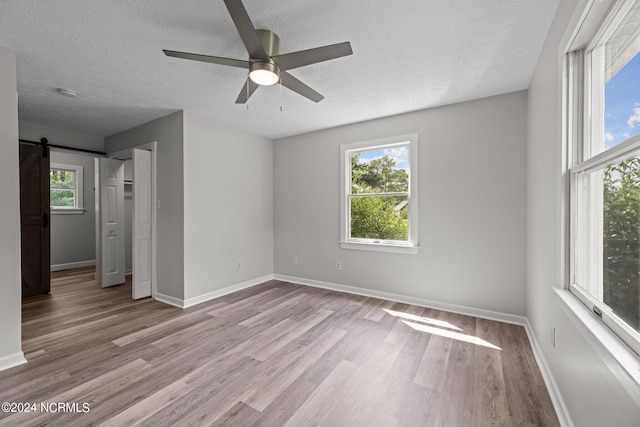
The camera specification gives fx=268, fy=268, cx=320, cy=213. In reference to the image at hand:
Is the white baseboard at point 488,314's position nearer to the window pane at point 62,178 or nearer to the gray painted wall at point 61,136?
the gray painted wall at point 61,136

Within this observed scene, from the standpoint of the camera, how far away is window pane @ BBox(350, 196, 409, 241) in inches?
142

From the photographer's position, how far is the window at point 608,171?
1038mm

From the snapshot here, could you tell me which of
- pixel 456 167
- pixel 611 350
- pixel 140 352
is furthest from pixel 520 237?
pixel 140 352

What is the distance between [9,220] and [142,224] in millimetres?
1579

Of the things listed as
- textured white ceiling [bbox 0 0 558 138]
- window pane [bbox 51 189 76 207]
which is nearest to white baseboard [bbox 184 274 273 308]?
textured white ceiling [bbox 0 0 558 138]

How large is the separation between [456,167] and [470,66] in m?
1.14

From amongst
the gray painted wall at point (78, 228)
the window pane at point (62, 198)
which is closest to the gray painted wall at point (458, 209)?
the gray painted wall at point (78, 228)

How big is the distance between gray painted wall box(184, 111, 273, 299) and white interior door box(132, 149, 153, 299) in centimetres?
75

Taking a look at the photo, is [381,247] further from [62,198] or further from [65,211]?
[62,198]

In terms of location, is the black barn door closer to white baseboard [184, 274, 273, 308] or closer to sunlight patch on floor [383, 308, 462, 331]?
white baseboard [184, 274, 273, 308]

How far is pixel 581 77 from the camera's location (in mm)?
1519

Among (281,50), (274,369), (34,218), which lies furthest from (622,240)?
(34,218)

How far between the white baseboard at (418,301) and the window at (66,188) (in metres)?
4.56

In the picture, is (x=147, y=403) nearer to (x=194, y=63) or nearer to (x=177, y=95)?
(x=194, y=63)
